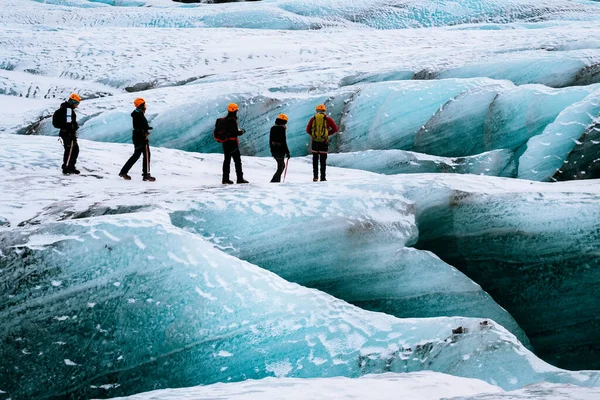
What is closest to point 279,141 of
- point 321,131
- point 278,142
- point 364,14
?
point 278,142

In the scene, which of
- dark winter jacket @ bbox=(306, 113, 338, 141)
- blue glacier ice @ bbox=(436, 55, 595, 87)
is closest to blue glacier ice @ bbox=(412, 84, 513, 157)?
blue glacier ice @ bbox=(436, 55, 595, 87)

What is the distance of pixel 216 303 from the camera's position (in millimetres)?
6738

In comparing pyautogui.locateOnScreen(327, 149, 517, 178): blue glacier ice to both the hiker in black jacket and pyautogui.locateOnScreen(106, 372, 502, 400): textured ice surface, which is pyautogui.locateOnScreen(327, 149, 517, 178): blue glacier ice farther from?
pyautogui.locateOnScreen(106, 372, 502, 400): textured ice surface

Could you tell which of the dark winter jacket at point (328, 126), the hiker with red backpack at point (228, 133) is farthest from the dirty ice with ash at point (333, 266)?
the dark winter jacket at point (328, 126)

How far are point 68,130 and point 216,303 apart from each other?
200 inches

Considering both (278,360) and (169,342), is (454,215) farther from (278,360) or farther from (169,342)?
(169,342)

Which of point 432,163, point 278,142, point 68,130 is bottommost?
point 432,163

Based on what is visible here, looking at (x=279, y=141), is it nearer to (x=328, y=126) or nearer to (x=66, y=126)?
(x=328, y=126)

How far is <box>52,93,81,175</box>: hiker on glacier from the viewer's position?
1048 centimetres

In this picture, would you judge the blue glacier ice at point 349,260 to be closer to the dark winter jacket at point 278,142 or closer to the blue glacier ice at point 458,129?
the dark winter jacket at point 278,142

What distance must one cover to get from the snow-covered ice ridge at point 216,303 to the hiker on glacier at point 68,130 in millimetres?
2374

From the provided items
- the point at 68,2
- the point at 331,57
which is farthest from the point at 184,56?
the point at 68,2

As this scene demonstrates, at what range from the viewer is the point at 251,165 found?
1409 cm

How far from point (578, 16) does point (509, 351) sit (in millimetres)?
31885
